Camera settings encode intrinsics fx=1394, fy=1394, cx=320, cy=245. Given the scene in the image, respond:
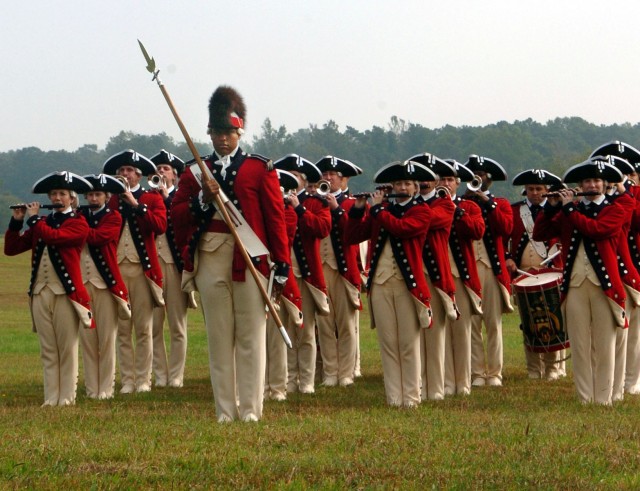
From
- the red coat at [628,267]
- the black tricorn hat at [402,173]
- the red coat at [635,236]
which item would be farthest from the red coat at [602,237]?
the black tricorn hat at [402,173]

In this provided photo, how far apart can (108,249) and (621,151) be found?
17.6 ft

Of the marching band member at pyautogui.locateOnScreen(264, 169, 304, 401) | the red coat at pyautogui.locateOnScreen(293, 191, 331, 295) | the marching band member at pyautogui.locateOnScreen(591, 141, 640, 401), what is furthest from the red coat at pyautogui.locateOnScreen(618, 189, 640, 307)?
the red coat at pyautogui.locateOnScreen(293, 191, 331, 295)

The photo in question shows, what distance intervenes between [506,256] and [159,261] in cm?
389

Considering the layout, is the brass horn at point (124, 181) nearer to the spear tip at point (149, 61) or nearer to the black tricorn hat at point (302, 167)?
the black tricorn hat at point (302, 167)

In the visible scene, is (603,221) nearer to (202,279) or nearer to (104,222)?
(202,279)

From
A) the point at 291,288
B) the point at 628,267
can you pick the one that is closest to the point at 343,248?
the point at 291,288

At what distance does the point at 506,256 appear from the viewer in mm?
15719

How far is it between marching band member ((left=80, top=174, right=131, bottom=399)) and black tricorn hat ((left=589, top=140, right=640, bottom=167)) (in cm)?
499

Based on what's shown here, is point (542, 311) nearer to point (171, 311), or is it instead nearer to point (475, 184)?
point (475, 184)

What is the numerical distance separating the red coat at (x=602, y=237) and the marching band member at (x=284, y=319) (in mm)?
2516

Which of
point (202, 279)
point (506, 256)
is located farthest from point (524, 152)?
point (202, 279)

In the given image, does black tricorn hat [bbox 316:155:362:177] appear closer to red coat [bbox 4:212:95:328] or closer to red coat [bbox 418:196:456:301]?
Answer: red coat [bbox 418:196:456:301]

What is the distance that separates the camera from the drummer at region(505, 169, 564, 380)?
15.3m

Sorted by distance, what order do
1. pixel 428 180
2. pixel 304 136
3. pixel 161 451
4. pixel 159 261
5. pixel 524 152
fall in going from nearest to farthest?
pixel 161 451
pixel 428 180
pixel 159 261
pixel 524 152
pixel 304 136
